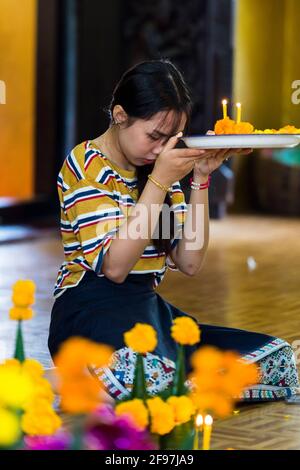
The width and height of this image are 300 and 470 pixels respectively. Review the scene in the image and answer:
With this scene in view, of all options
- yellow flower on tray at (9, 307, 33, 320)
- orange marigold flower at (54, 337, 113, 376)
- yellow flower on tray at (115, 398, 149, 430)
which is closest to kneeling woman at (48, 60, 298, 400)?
yellow flower on tray at (9, 307, 33, 320)

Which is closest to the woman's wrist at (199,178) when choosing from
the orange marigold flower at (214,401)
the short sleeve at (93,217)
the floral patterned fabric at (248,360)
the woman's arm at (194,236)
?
the woman's arm at (194,236)

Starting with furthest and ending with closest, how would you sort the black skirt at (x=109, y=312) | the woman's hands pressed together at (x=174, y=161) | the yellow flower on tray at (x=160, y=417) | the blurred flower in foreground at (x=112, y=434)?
1. the black skirt at (x=109, y=312)
2. the woman's hands pressed together at (x=174, y=161)
3. the yellow flower on tray at (x=160, y=417)
4. the blurred flower in foreground at (x=112, y=434)

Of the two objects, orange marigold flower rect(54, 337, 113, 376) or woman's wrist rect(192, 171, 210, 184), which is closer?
orange marigold flower rect(54, 337, 113, 376)

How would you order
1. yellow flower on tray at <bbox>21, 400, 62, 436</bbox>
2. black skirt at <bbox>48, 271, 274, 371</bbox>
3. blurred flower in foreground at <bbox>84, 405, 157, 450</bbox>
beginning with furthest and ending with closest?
black skirt at <bbox>48, 271, 274, 371</bbox> → yellow flower on tray at <bbox>21, 400, 62, 436</bbox> → blurred flower in foreground at <bbox>84, 405, 157, 450</bbox>

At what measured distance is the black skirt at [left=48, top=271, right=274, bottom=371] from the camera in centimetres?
296

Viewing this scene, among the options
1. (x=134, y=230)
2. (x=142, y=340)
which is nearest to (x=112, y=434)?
(x=142, y=340)

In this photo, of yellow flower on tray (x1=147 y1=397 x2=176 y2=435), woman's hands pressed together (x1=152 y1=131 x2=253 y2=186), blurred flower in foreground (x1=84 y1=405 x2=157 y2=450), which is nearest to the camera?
blurred flower in foreground (x1=84 y1=405 x2=157 y2=450)

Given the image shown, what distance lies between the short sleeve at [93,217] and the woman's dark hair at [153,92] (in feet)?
0.70

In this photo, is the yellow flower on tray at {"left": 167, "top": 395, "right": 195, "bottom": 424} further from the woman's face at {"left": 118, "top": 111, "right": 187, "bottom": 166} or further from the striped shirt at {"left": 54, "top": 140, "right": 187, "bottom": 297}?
the woman's face at {"left": 118, "top": 111, "right": 187, "bottom": 166}

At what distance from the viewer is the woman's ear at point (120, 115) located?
9.45 ft

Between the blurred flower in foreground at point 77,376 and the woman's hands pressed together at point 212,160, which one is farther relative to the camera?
the woman's hands pressed together at point 212,160

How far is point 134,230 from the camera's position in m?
2.76

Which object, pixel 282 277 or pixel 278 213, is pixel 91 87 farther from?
pixel 282 277

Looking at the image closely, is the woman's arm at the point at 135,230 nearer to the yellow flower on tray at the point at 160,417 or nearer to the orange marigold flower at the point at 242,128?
the orange marigold flower at the point at 242,128
